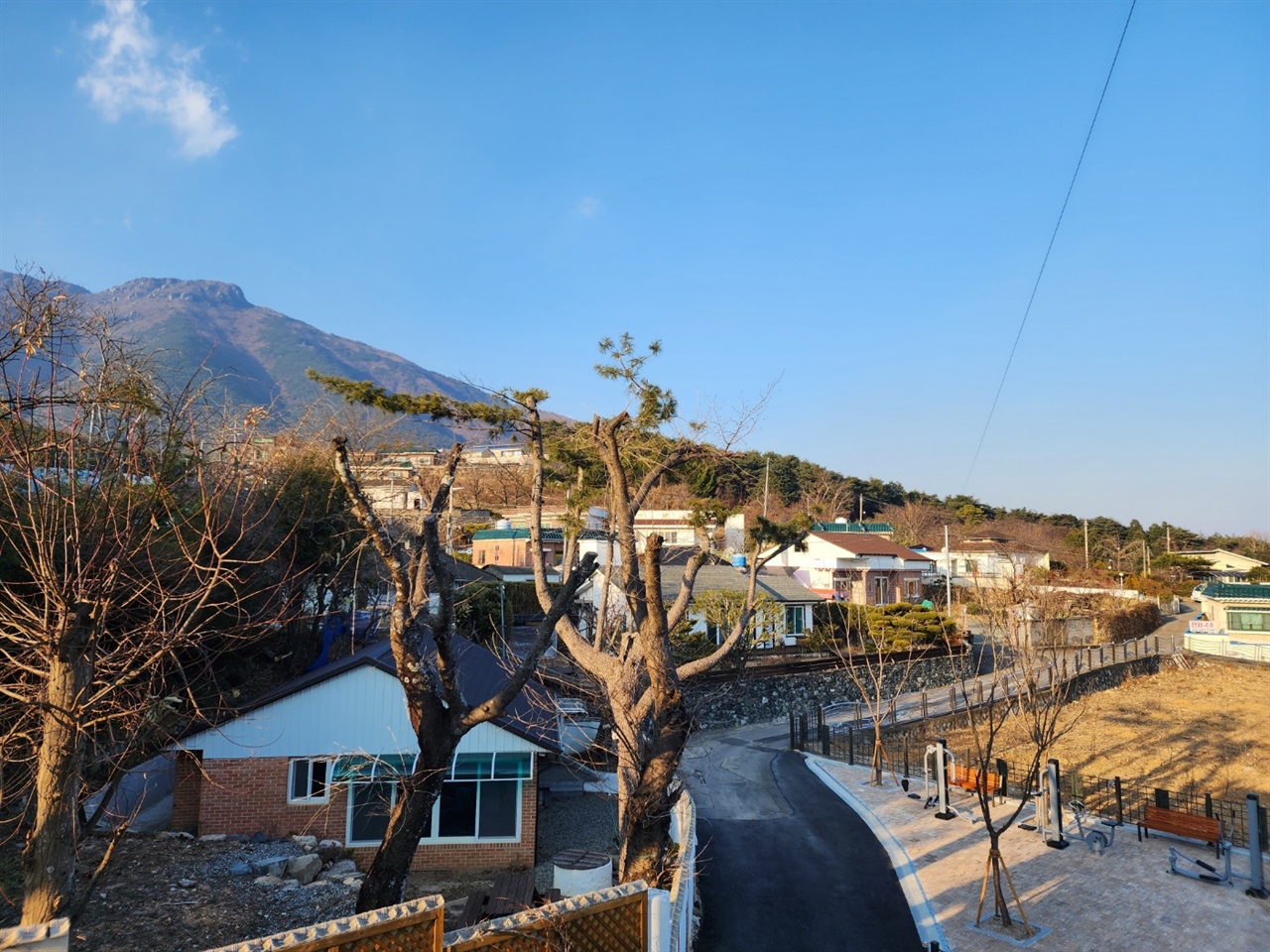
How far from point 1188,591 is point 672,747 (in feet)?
227

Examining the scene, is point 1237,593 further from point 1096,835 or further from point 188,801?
point 188,801

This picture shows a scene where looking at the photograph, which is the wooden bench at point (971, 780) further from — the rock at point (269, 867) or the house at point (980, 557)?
the house at point (980, 557)

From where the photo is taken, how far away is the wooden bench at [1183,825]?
11.8 m

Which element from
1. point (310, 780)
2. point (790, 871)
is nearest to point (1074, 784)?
point (790, 871)

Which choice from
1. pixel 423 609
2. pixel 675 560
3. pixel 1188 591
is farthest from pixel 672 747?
pixel 1188 591

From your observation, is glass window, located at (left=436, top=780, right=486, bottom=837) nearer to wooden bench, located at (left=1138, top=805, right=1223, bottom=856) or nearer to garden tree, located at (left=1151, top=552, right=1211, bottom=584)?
wooden bench, located at (left=1138, top=805, right=1223, bottom=856)

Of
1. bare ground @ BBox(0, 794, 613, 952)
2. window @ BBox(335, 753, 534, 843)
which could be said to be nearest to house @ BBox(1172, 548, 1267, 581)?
window @ BBox(335, 753, 534, 843)

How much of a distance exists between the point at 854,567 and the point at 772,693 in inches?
635

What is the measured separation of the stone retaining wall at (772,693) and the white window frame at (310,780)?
12.7 meters

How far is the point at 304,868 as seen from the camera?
36.1 ft

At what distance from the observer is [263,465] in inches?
258

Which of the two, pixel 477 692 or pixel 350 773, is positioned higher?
pixel 477 692

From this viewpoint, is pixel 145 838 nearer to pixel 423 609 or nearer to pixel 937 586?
pixel 423 609

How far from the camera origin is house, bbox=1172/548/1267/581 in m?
62.4
